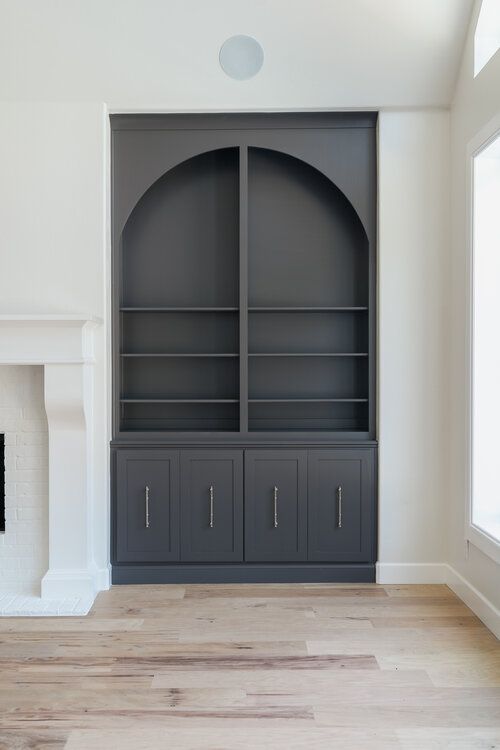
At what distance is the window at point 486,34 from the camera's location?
3.17 metres

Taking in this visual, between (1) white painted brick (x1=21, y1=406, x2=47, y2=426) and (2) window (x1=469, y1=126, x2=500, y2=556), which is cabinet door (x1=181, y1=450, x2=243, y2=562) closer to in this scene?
(1) white painted brick (x1=21, y1=406, x2=47, y2=426)

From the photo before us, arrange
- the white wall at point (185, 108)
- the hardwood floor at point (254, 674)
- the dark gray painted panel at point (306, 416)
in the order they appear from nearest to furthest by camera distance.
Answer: the hardwood floor at point (254, 674)
the white wall at point (185, 108)
the dark gray painted panel at point (306, 416)

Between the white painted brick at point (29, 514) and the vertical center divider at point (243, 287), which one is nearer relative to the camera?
the white painted brick at point (29, 514)

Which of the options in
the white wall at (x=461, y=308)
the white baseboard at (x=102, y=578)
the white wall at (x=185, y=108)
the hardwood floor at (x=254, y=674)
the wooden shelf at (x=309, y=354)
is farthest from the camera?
the wooden shelf at (x=309, y=354)

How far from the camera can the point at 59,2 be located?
3170 mm

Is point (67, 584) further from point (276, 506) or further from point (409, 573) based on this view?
point (409, 573)

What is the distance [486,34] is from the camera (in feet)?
10.6

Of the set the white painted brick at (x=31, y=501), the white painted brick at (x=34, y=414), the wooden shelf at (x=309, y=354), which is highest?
the wooden shelf at (x=309, y=354)

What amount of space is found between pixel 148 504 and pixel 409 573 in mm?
1580

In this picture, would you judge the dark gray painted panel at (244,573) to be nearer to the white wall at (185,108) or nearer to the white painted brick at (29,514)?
the white wall at (185,108)

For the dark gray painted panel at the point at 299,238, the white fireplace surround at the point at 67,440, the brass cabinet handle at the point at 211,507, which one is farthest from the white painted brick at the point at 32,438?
the dark gray painted panel at the point at 299,238

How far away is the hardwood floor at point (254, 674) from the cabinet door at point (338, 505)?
0.27m

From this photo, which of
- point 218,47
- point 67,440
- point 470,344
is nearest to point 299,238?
point 218,47

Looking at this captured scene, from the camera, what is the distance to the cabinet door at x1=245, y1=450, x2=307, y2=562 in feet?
11.9
